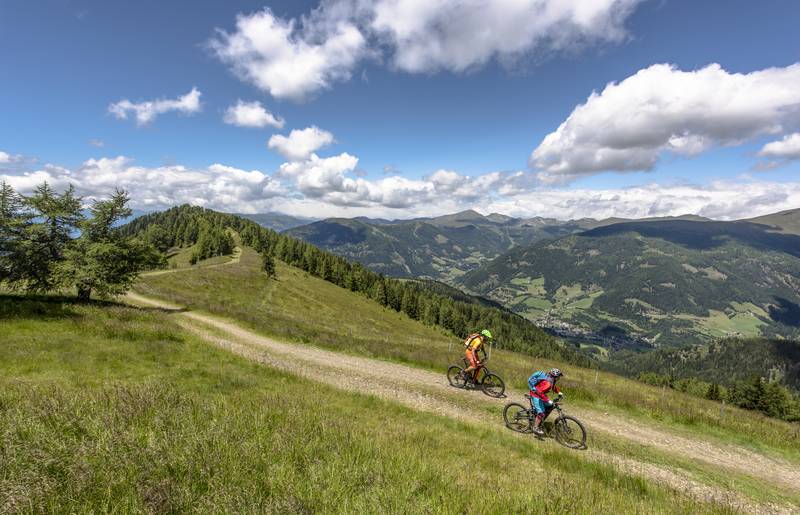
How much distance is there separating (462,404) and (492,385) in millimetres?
2839

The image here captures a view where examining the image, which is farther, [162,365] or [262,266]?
[262,266]

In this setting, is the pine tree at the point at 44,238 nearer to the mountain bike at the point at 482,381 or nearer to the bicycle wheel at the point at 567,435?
the mountain bike at the point at 482,381

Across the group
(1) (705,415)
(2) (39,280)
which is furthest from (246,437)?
(2) (39,280)

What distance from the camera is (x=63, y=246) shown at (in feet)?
89.2

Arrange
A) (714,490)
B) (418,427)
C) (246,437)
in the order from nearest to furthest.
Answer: (246,437) → (714,490) → (418,427)

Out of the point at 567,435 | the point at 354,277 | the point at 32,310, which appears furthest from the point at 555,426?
the point at 354,277

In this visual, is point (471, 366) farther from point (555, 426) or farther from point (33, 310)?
point (33, 310)

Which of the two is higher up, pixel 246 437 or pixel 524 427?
pixel 246 437

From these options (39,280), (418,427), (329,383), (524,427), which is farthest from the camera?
(39,280)

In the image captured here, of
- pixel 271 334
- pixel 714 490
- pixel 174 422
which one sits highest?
pixel 174 422

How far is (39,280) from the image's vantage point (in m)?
25.4

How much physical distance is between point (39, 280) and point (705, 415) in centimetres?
4228

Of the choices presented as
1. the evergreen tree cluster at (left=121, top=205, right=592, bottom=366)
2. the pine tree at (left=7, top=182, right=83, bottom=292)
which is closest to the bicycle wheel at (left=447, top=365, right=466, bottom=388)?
the pine tree at (left=7, top=182, right=83, bottom=292)

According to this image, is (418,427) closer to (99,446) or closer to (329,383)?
(329,383)
